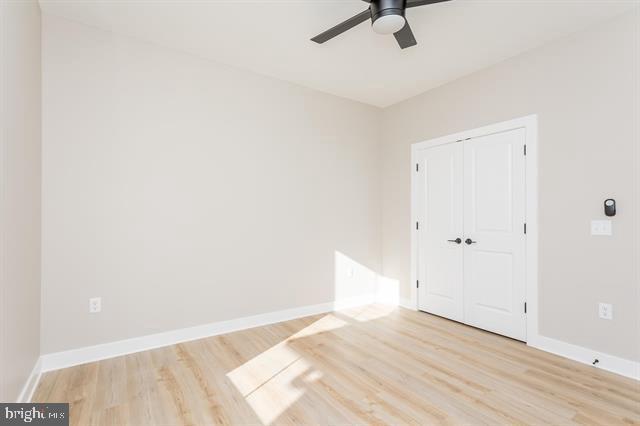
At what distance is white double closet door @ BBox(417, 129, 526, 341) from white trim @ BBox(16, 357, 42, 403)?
3655 millimetres

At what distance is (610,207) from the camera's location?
240cm

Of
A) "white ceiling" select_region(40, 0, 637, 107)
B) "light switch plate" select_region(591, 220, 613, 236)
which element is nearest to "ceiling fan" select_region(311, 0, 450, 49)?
"white ceiling" select_region(40, 0, 637, 107)

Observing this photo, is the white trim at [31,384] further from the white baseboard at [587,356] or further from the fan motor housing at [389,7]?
the white baseboard at [587,356]

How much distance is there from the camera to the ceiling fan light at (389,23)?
1949mm

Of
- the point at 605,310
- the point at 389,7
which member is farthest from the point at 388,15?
the point at 605,310

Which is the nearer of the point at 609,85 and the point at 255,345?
the point at 609,85

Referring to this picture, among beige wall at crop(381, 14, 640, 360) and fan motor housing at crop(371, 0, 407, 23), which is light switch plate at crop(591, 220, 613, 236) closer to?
beige wall at crop(381, 14, 640, 360)

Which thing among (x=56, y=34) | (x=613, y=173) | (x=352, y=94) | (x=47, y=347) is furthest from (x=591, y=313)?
(x=56, y=34)

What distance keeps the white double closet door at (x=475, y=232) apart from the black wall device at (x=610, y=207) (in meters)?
0.62

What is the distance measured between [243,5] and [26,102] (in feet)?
5.13

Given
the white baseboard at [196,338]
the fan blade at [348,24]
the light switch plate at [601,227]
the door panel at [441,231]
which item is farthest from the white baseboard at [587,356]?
the fan blade at [348,24]

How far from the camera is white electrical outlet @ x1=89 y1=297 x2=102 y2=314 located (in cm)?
253

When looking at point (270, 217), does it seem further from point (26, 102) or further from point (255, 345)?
point (26, 102)

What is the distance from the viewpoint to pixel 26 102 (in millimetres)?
1952
